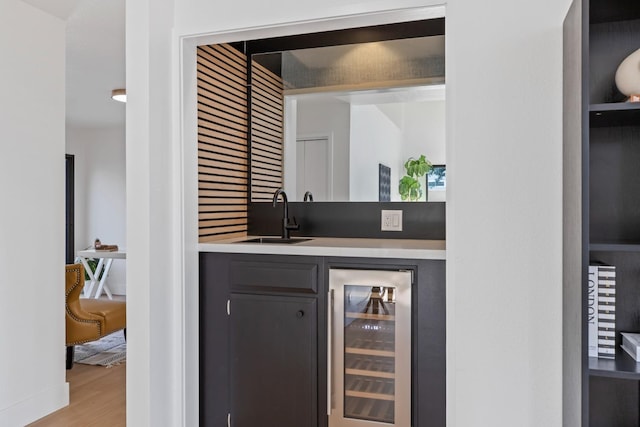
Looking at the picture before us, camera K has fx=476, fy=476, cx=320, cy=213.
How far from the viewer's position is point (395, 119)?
2.58m

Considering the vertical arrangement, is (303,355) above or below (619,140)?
below

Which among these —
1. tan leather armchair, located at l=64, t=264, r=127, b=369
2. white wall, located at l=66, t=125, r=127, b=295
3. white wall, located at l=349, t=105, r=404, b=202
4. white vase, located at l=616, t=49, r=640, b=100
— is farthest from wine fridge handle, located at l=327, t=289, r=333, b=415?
white wall, located at l=66, t=125, r=127, b=295

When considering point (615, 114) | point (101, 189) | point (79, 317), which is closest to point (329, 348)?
point (615, 114)

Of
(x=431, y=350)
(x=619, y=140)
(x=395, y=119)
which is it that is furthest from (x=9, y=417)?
(x=619, y=140)

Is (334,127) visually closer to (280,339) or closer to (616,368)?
(280,339)

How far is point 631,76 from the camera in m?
1.51

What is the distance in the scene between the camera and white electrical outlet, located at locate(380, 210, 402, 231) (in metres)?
2.62

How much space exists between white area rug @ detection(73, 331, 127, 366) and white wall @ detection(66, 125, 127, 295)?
9.18 ft

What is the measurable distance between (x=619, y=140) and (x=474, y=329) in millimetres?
855

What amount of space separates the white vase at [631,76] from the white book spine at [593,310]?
57 centimetres

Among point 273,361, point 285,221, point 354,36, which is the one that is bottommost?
point 273,361

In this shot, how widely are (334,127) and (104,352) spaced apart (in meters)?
2.80

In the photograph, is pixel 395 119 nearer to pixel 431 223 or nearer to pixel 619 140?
pixel 431 223

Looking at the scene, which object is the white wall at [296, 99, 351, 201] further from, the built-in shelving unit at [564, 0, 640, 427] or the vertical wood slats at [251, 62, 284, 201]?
the built-in shelving unit at [564, 0, 640, 427]
